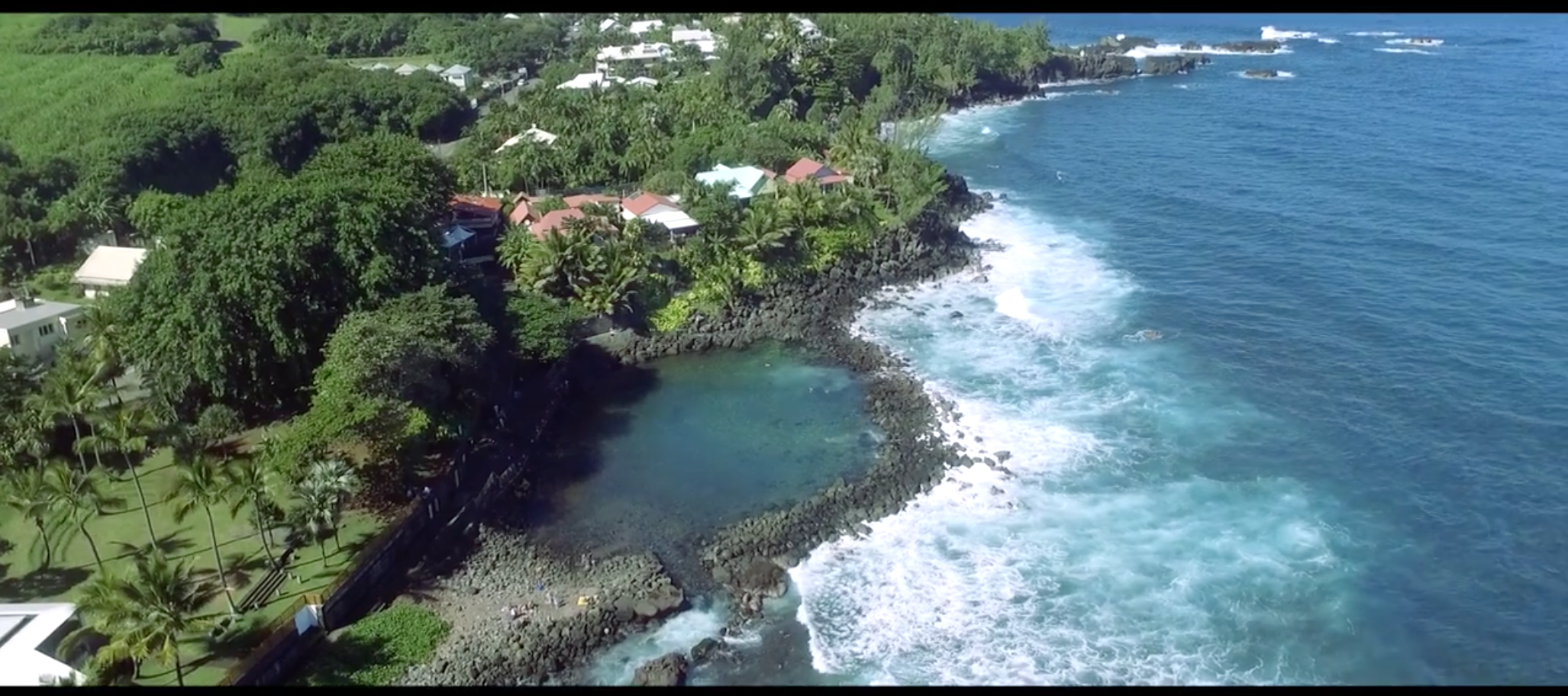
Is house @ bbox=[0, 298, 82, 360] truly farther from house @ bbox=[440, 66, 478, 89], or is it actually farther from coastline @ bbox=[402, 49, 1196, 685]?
house @ bbox=[440, 66, 478, 89]

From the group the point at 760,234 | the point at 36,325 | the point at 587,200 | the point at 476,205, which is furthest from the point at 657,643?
the point at 476,205

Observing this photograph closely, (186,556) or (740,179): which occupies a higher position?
(740,179)

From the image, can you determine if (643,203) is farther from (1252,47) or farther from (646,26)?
(1252,47)

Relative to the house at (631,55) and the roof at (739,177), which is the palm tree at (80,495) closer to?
the roof at (739,177)

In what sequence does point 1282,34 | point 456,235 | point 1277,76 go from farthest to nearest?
point 1282,34, point 1277,76, point 456,235

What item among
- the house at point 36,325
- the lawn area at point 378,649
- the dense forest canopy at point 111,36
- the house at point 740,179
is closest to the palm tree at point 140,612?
the lawn area at point 378,649

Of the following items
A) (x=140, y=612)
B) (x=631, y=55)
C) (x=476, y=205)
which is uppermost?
(x=631, y=55)

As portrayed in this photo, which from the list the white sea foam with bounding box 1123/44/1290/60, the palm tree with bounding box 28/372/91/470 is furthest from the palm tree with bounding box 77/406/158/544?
the white sea foam with bounding box 1123/44/1290/60

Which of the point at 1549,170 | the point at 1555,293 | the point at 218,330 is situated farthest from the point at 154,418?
the point at 1549,170

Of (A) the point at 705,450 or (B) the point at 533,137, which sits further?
(B) the point at 533,137
